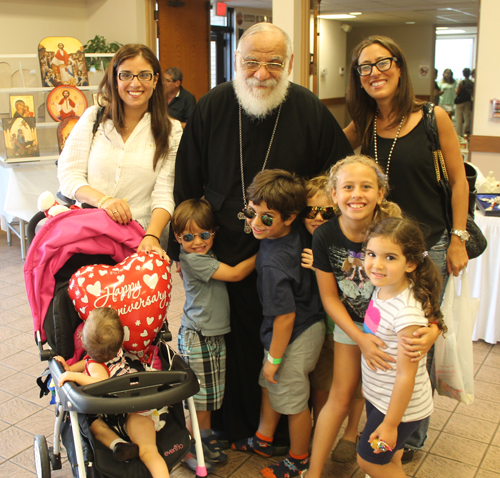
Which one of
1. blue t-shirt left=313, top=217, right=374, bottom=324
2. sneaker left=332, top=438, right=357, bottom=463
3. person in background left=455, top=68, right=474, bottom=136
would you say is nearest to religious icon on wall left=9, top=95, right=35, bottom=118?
blue t-shirt left=313, top=217, right=374, bottom=324

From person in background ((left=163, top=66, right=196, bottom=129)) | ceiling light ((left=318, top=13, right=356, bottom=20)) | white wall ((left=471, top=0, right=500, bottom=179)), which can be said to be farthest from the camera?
ceiling light ((left=318, top=13, right=356, bottom=20))

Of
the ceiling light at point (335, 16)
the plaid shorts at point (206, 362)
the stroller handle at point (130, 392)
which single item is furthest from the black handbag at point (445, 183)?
the ceiling light at point (335, 16)

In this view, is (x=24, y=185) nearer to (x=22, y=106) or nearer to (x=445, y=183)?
(x=22, y=106)

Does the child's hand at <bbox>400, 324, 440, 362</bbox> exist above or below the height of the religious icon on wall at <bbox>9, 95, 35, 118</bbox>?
below

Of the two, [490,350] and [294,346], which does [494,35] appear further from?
[294,346]

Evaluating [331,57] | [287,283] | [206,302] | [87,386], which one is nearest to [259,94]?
[287,283]

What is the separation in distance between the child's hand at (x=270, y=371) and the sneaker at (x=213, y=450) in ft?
1.44

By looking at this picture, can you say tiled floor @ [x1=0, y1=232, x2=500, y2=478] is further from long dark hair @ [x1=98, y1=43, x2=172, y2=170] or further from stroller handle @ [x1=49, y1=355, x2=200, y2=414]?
long dark hair @ [x1=98, y1=43, x2=172, y2=170]

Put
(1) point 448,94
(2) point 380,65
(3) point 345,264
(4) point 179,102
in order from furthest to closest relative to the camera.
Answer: (1) point 448,94
(4) point 179,102
(2) point 380,65
(3) point 345,264

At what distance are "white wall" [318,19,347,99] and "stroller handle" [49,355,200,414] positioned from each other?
11.0m

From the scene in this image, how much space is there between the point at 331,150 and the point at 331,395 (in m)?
0.92

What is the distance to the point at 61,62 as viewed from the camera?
5.12 metres

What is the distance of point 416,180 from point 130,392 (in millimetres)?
1221

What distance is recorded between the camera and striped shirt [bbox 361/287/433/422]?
153cm
